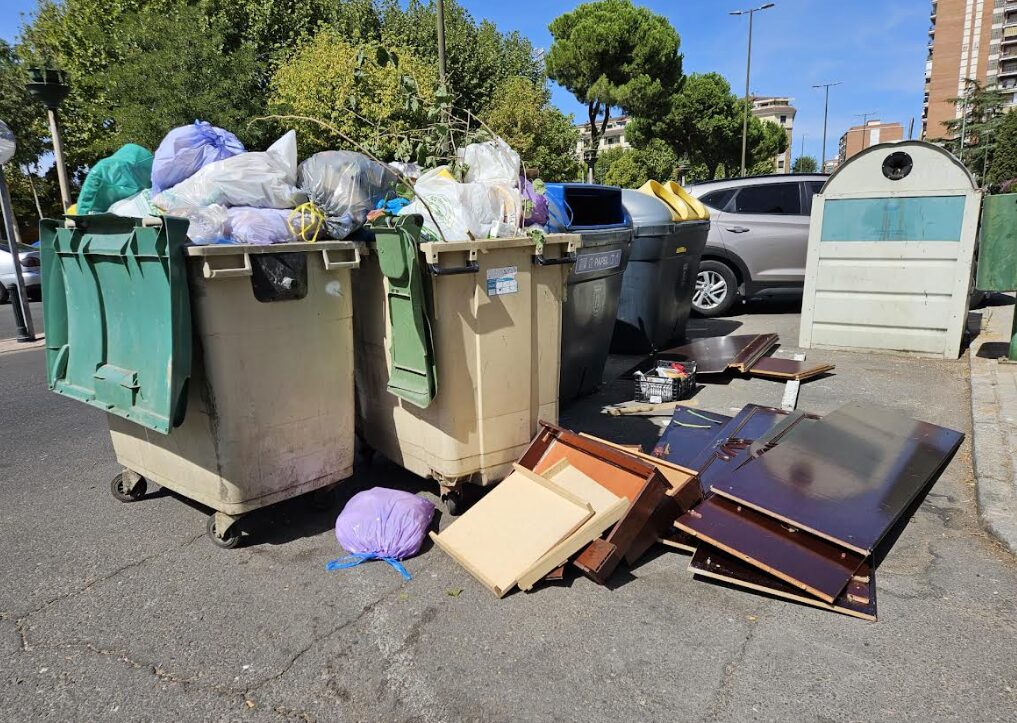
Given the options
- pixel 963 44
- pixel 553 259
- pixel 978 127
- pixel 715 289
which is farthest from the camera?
pixel 963 44

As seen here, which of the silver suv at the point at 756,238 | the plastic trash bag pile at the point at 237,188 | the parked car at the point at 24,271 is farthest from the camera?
the parked car at the point at 24,271

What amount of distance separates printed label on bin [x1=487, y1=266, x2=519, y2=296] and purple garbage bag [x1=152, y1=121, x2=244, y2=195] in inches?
55.3

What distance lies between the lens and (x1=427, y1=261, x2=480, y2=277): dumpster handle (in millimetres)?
3031

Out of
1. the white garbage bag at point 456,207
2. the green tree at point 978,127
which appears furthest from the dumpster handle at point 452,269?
the green tree at point 978,127

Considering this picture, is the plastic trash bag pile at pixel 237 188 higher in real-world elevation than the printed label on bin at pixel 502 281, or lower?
higher

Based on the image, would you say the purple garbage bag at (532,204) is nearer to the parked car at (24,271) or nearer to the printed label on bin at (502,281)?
the printed label on bin at (502,281)

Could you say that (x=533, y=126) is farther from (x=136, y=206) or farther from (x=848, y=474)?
(x=848, y=474)

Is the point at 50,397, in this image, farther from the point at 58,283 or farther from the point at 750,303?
the point at 750,303

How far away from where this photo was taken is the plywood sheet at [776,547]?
2.56 meters

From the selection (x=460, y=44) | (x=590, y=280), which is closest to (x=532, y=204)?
(x=590, y=280)

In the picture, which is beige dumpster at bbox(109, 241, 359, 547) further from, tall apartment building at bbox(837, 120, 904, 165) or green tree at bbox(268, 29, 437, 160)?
tall apartment building at bbox(837, 120, 904, 165)

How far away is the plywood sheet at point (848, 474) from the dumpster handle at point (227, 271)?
229 cm

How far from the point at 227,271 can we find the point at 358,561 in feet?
4.55

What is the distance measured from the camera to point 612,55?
27516mm
